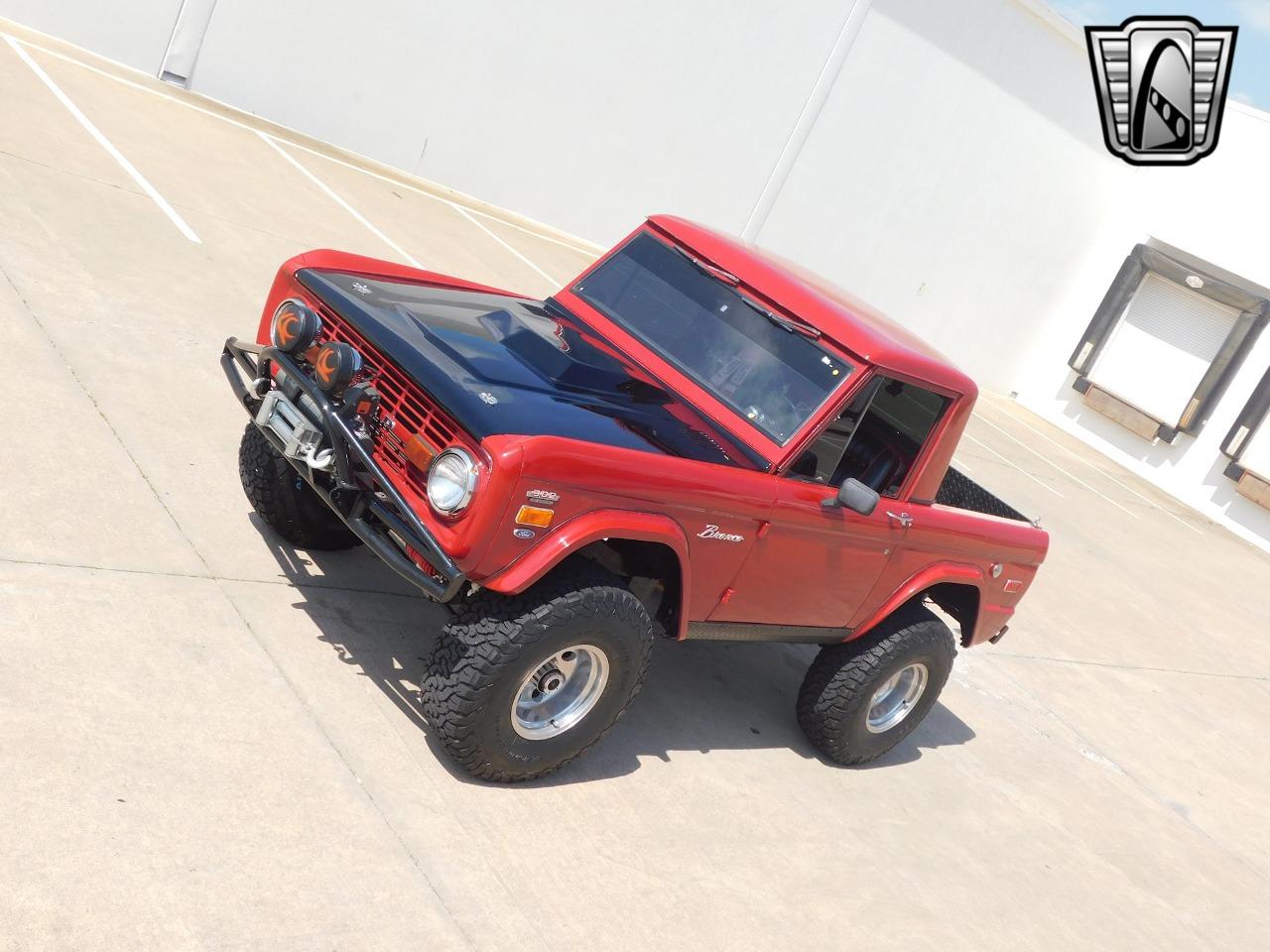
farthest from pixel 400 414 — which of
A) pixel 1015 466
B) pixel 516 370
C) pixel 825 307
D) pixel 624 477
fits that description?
pixel 1015 466

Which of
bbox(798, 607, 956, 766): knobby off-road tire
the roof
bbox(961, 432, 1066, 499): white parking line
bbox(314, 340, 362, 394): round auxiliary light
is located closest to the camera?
bbox(314, 340, 362, 394): round auxiliary light

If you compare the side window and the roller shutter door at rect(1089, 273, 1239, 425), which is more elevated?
the roller shutter door at rect(1089, 273, 1239, 425)

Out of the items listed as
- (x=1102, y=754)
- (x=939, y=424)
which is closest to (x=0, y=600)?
(x=939, y=424)

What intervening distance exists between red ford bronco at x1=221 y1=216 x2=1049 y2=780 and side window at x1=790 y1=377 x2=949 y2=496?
0.04 ft

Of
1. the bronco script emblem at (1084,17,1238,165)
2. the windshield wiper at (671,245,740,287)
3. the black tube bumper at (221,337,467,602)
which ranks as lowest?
the black tube bumper at (221,337,467,602)

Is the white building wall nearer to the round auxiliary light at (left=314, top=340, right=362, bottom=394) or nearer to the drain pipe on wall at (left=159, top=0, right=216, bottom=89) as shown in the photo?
the drain pipe on wall at (left=159, top=0, right=216, bottom=89)

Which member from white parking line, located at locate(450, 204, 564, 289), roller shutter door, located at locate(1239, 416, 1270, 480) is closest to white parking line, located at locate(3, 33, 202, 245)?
white parking line, located at locate(450, 204, 564, 289)

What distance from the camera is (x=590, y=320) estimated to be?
5.64 m

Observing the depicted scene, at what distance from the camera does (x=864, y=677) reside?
18.4 feet

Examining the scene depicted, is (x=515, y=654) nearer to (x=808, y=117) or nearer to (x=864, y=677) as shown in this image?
(x=864, y=677)

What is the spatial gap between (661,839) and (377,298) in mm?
2342

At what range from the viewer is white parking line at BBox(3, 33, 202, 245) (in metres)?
9.24

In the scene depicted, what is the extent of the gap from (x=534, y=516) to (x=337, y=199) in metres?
9.27

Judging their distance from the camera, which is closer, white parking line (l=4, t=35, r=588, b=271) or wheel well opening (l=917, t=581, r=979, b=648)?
wheel well opening (l=917, t=581, r=979, b=648)
